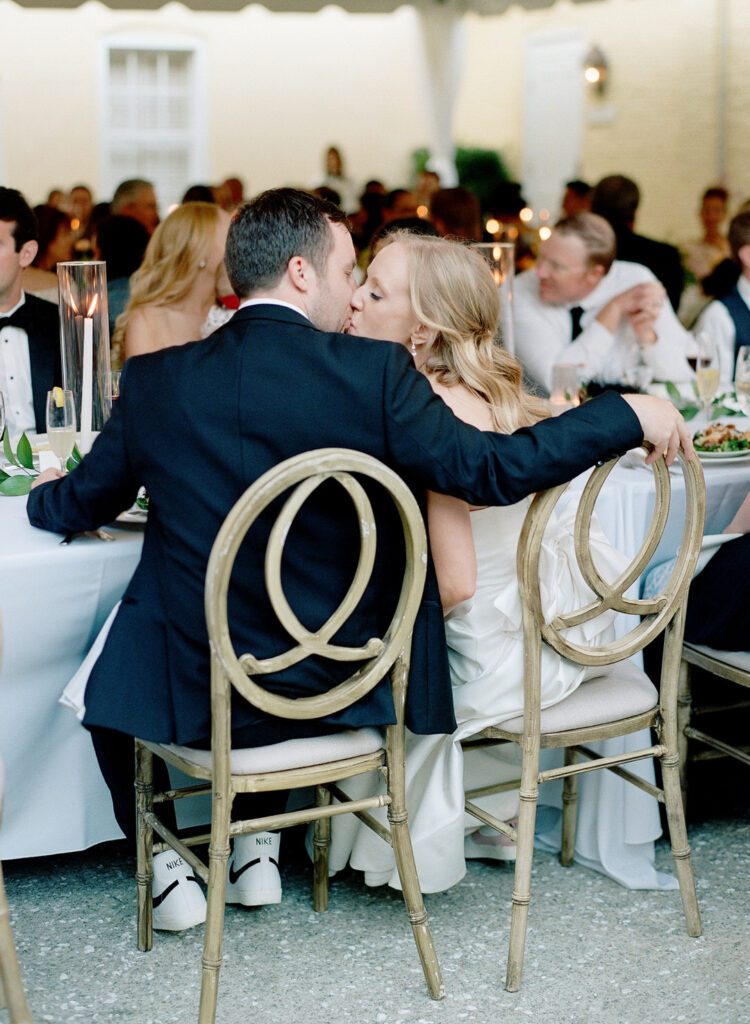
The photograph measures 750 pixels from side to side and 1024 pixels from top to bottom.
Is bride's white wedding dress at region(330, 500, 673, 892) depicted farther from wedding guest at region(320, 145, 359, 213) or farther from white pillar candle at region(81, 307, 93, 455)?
wedding guest at region(320, 145, 359, 213)

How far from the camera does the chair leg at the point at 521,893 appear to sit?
2332mm

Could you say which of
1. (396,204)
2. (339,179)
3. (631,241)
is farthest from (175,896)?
(339,179)

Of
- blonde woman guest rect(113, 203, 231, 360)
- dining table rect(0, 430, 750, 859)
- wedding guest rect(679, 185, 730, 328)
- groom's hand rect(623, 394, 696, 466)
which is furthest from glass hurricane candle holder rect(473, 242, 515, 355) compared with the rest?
wedding guest rect(679, 185, 730, 328)

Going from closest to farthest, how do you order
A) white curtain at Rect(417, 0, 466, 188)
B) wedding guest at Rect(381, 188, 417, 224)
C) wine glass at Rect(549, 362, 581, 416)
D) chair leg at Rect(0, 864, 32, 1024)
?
1. chair leg at Rect(0, 864, 32, 1024)
2. wine glass at Rect(549, 362, 581, 416)
3. wedding guest at Rect(381, 188, 417, 224)
4. white curtain at Rect(417, 0, 466, 188)

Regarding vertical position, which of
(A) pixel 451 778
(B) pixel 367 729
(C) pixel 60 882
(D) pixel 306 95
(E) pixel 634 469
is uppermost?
(D) pixel 306 95

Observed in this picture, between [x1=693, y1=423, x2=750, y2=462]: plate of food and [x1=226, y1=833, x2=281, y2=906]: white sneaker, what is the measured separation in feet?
4.32

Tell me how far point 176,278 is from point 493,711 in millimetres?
2189

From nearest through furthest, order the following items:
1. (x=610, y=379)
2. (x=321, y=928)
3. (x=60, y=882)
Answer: (x=321, y=928), (x=60, y=882), (x=610, y=379)

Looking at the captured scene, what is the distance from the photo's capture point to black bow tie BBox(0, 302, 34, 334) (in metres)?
3.59

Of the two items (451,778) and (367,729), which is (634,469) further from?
(367,729)

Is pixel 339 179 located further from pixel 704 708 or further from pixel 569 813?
pixel 569 813

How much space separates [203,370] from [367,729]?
66 centimetres

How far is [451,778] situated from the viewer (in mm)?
2500

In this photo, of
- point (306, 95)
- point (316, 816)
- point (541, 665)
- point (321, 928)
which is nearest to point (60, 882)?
point (321, 928)
